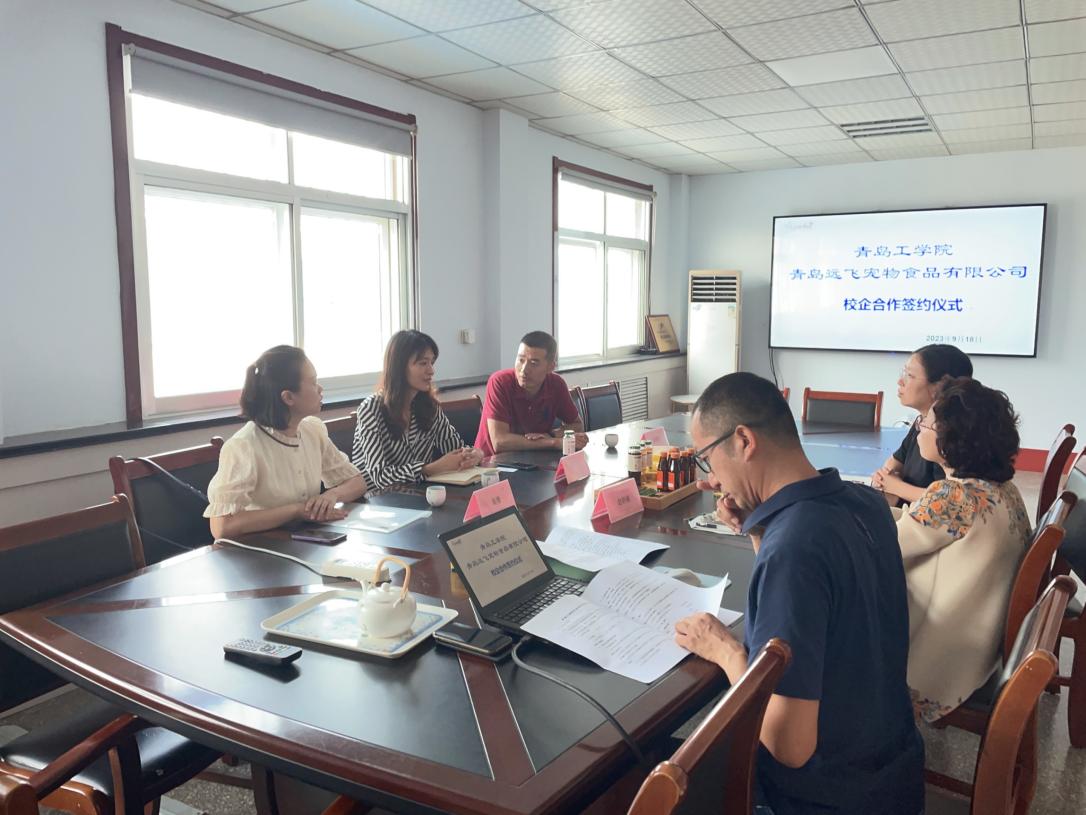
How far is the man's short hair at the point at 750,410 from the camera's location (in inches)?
51.1

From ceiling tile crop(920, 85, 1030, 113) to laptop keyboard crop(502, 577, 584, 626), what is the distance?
14.0 feet

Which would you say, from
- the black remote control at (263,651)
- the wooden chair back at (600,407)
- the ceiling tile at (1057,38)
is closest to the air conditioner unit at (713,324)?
the wooden chair back at (600,407)

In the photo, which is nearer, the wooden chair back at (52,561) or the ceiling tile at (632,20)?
the wooden chair back at (52,561)

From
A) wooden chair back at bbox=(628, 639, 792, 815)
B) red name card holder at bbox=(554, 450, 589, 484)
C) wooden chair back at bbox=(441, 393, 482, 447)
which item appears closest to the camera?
wooden chair back at bbox=(628, 639, 792, 815)

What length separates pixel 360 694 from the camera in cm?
122

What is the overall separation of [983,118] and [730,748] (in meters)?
5.38

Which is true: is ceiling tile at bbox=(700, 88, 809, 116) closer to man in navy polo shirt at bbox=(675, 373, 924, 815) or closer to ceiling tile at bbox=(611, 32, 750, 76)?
ceiling tile at bbox=(611, 32, 750, 76)

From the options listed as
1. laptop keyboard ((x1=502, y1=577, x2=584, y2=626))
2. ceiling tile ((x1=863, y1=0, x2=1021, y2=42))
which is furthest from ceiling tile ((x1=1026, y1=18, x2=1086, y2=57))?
laptop keyboard ((x1=502, y1=577, x2=584, y2=626))

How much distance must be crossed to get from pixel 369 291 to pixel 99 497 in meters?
2.03

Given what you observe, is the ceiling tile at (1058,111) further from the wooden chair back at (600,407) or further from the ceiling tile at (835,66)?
the wooden chair back at (600,407)

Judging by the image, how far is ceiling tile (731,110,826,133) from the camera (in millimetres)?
5023

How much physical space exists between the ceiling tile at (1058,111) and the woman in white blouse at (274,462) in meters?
4.75

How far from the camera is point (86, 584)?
172 centimetres

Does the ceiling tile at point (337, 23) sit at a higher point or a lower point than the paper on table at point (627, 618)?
higher
